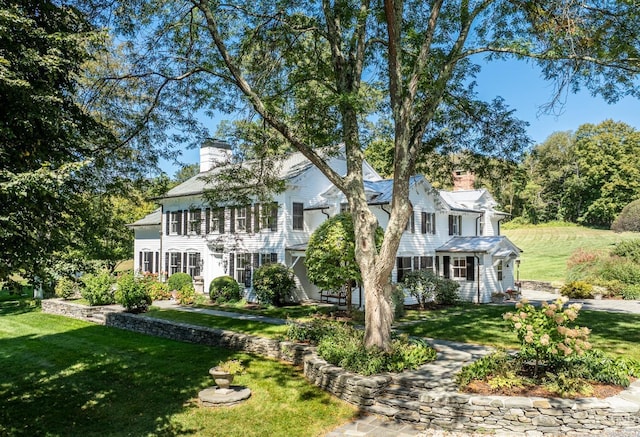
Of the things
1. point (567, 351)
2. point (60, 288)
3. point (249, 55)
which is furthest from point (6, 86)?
point (60, 288)

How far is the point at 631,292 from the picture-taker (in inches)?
907

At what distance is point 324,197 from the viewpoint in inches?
875

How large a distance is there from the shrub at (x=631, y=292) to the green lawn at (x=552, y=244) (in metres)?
7.32

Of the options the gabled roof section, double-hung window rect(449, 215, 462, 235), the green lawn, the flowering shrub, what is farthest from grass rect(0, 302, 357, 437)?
the green lawn

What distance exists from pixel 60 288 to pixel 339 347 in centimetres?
1899

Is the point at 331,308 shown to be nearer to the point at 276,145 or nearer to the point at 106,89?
the point at 276,145

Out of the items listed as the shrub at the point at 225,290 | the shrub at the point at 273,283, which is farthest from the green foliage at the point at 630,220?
the shrub at the point at 225,290

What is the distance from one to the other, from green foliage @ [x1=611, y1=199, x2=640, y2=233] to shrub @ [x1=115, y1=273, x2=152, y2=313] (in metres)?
45.4

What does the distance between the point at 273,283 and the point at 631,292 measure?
19590 millimetres

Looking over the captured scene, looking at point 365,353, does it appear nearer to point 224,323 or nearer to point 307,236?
point 224,323

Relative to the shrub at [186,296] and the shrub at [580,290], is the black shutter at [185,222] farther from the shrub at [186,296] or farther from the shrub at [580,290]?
the shrub at [580,290]

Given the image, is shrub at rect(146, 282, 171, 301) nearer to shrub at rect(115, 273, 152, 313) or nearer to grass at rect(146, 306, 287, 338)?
grass at rect(146, 306, 287, 338)

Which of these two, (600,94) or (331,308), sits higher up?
(600,94)

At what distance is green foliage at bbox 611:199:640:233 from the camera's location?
41562 mm
